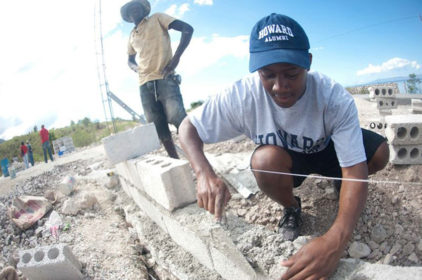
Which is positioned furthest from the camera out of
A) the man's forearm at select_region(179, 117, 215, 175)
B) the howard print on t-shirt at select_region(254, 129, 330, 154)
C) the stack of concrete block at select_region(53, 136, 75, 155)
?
the stack of concrete block at select_region(53, 136, 75, 155)

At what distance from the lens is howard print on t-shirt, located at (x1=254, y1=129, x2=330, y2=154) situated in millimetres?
1819

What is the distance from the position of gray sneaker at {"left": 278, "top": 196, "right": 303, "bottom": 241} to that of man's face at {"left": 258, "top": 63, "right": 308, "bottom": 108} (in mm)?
926

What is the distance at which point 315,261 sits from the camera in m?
1.20

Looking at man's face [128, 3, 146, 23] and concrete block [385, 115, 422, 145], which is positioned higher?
man's face [128, 3, 146, 23]

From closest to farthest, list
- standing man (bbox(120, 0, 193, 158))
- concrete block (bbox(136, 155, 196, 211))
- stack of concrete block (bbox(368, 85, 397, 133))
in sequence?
concrete block (bbox(136, 155, 196, 211)) → standing man (bbox(120, 0, 193, 158)) → stack of concrete block (bbox(368, 85, 397, 133))

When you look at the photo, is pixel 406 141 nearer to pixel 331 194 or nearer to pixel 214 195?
pixel 331 194

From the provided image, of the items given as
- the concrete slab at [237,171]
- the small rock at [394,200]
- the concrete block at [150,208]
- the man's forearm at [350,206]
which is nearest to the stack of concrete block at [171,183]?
the concrete block at [150,208]

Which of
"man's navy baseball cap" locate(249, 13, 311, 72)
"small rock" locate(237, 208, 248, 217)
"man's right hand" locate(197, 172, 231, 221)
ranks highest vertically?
"man's navy baseball cap" locate(249, 13, 311, 72)

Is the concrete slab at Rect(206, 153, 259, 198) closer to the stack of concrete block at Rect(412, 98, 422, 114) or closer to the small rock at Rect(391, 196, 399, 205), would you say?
the small rock at Rect(391, 196, 399, 205)

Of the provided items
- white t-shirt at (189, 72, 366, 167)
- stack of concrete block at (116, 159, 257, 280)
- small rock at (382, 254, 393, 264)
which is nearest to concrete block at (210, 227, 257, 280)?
stack of concrete block at (116, 159, 257, 280)

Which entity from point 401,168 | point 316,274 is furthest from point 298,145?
point 401,168

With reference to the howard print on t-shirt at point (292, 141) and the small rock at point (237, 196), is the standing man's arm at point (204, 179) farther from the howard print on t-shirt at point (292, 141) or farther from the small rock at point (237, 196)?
the small rock at point (237, 196)

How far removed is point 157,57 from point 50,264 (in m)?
2.39

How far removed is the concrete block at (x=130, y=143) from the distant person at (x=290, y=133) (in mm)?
1082
